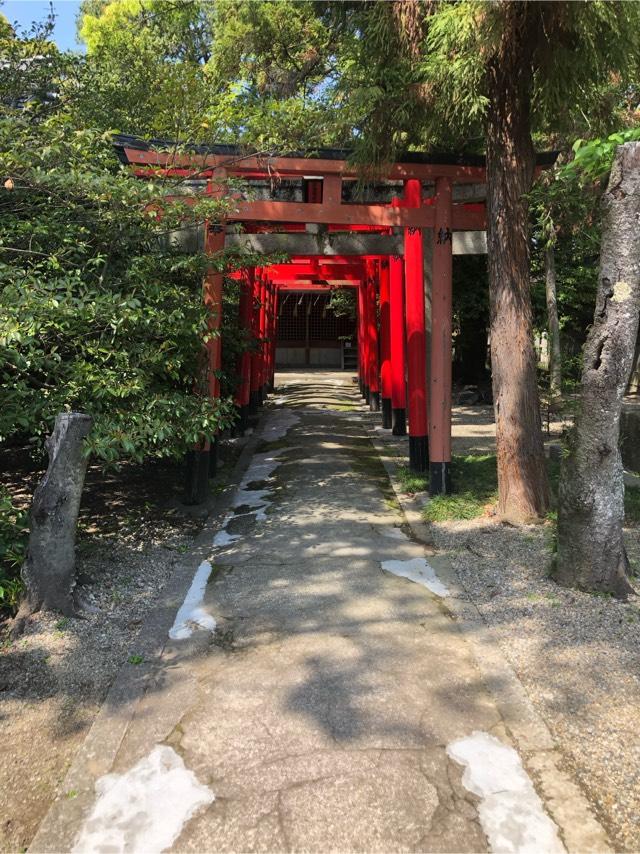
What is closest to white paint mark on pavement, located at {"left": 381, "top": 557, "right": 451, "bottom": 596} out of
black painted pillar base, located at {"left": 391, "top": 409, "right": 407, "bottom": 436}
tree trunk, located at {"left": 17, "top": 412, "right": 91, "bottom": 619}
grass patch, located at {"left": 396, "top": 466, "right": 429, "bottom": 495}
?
grass patch, located at {"left": 396, "top": 466, "right": 429, "bottom": 495}

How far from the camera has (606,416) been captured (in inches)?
154

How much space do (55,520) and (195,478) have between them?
2754 millimetres

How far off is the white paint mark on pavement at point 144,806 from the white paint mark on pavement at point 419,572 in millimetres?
2261

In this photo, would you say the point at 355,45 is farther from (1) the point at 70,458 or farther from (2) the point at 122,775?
(2) the point at 122,775

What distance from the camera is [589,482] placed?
400cm

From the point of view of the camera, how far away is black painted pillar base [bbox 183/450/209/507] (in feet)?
21.2

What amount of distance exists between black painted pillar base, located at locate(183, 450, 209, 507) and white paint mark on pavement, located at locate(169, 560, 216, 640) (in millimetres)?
1911

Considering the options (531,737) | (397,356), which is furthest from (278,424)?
(531,737)

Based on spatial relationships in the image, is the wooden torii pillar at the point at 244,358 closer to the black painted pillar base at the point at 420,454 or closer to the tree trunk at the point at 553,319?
the black painted pillar base at the point at 420,454

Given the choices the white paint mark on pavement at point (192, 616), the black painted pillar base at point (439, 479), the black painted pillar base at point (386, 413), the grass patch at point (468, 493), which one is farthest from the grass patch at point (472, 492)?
the black painted pillar base at point (386, 413)

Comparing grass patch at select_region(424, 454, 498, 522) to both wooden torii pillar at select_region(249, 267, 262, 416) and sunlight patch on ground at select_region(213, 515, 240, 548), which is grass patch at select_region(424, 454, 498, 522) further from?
wooden torii pillar at select_region(249, 267, 262, 416)

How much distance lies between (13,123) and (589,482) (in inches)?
174

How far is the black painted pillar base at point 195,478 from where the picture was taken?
6457 millimetres

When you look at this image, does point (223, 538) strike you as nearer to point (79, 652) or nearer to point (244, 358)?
point (79, 652)
